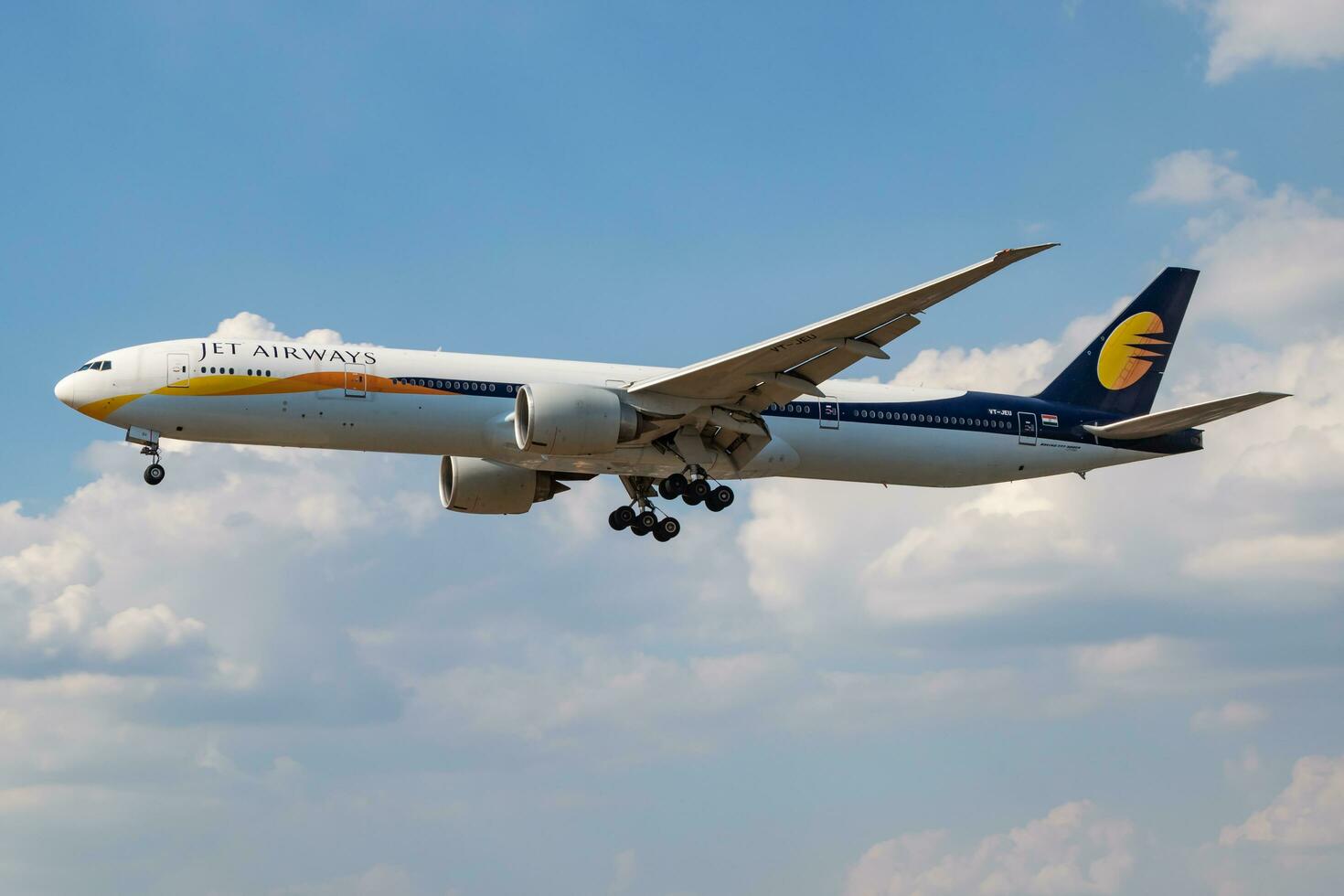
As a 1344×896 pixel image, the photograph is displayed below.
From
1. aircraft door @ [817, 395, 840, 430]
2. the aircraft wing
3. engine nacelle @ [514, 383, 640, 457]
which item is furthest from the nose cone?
aircraft door @ [817, 395, 840, 430]

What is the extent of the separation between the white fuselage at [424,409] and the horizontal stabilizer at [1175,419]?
4640mm

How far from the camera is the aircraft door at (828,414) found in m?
45.6

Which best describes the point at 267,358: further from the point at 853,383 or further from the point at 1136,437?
the point at 1136,437

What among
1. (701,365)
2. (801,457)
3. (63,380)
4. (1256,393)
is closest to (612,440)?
(701,365)

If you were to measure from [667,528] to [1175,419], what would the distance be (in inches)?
610

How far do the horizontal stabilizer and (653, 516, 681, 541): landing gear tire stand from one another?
12924 mm

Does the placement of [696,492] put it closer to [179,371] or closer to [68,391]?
[179,371]

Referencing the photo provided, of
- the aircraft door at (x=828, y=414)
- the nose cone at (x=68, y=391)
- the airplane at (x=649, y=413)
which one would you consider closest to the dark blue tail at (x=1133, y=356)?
the airplane at (x=649, y=413)

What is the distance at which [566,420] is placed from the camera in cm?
4097

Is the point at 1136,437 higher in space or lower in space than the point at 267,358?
lower

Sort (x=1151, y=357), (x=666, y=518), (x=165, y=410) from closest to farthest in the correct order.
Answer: (x=165, y=410) → (x=666, y=518) → (x=1151, y=357)

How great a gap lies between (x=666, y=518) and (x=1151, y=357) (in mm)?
16858

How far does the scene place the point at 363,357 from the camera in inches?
1651

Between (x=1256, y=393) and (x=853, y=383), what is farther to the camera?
(x=853, y=383)
